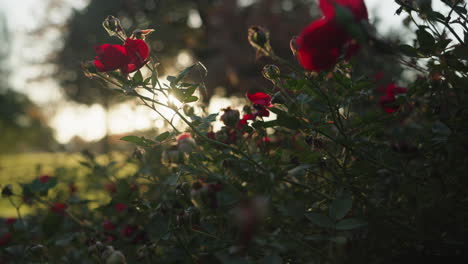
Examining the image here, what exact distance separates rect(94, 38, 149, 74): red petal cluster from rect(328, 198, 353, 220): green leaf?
344mm

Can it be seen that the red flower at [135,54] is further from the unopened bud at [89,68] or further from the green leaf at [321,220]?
the green leaf at [321,220]

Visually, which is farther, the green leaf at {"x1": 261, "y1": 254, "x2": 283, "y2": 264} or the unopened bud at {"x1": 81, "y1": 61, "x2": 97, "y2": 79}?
the unopened bud at {"x1": 81, "y1": 61, "x2": 97, "y2": 79}

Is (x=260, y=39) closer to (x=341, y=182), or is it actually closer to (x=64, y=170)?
(x=341, y=182)

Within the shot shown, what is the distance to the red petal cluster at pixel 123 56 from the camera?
48 cm

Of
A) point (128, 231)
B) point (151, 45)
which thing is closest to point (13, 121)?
point (151, 45)

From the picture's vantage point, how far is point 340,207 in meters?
0.40

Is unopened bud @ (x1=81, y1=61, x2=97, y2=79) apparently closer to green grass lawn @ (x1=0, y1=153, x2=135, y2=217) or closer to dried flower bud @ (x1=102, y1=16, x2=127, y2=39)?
dried flower bud @ (x1=102, y1=16, x2=127, y2=39)

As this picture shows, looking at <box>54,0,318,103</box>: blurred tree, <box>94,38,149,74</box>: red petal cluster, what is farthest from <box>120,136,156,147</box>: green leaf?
<box>54,0,318,103</box>: blurred tree

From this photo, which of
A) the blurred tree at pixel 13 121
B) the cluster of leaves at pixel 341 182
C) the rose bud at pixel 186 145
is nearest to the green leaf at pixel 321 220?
the cluster of leaves at pixel 341 182

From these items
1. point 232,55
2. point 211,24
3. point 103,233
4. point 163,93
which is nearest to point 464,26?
point 163,93

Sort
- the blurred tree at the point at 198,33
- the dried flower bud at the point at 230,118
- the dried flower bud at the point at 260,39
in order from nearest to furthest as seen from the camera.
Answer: the dried flower bud at the point at 260,39 < the dried flower bud at the point at 230,118 < the blurred tree at the point at 198,33

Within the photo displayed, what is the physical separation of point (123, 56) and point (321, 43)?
0.99 ft

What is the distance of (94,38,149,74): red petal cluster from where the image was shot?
482 mm

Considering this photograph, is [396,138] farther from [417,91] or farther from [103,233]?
[103,233]
